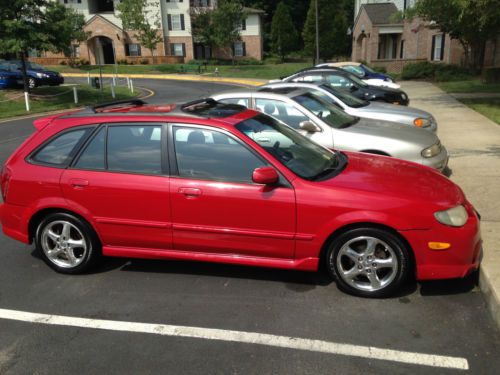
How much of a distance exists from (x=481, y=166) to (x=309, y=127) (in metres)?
3.21

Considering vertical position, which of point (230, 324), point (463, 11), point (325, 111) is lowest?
point (230, 324)

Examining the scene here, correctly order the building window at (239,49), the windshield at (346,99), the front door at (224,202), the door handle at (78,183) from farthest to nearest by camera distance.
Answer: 1. the building window at (239,49)
2. the windshield at (346,99)
3. the door handle at (78,183)
4. the front door at (224,202)

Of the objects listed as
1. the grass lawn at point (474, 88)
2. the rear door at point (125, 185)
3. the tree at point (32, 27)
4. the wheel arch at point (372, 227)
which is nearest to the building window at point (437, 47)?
the grass lawn at point (474, 88)

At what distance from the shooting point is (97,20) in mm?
53781

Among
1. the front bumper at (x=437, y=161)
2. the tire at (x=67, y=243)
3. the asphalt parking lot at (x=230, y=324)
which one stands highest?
the front bumper at (x=437, y=161)

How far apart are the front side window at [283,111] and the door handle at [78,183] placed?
11.7 ft

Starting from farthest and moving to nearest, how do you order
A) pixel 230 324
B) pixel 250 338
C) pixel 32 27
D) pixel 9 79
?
1. pixel 9 79
2. pixel 32 27
3. pixel 230 324
4. pixel 250 338

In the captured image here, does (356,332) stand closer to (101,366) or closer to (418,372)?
(418,372)

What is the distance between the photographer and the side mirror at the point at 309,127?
6.91 metres

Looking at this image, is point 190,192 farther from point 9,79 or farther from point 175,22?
point 175,22

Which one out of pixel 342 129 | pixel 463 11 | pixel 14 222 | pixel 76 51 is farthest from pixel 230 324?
pixel 76 51

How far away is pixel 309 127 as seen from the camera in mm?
6938

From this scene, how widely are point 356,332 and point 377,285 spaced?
0.58 metres

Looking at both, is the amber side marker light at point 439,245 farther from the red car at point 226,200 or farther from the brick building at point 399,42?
the brick building at point 399,42
